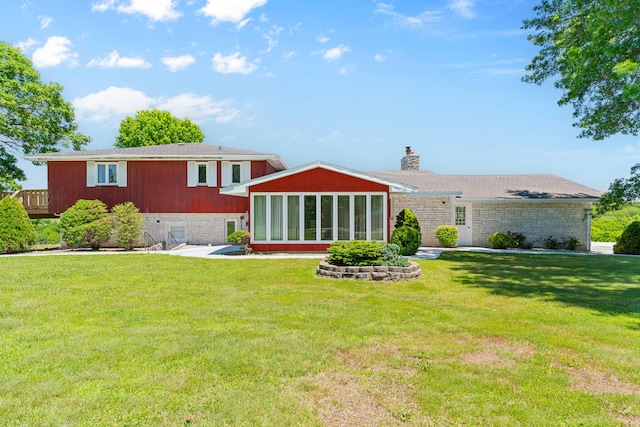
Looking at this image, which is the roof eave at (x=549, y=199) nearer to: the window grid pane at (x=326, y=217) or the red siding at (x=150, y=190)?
the window grid pane at (x=326, y=217)

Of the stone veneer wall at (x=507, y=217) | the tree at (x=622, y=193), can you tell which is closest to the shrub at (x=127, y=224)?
the stone veneer wall at (x=507, y=217)

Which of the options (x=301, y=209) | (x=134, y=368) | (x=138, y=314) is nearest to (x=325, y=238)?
(x=301, y=209)

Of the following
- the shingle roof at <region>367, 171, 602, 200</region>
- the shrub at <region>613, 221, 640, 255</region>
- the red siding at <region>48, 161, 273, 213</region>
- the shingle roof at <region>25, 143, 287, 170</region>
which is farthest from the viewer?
the red siding at <region>48, 161, 273, 213</region>

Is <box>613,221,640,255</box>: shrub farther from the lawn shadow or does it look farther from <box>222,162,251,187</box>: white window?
<box>222,162,251,187</box>: white window

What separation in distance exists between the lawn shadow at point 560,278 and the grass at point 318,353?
0.34 feet

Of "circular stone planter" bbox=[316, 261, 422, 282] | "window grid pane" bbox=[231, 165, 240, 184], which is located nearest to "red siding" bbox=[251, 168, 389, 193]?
"window grid pane" bbox=[231, 165, 240, 184]

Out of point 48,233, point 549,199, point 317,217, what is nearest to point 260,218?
point 317,217

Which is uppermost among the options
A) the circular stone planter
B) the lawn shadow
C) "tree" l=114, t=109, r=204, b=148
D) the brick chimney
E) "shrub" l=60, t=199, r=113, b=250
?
"tree" l=114, t=109, r=204, b=148

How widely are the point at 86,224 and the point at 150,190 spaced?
329 cm

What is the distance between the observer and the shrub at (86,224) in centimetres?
1689

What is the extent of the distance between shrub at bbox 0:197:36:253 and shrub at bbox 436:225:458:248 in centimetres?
1938

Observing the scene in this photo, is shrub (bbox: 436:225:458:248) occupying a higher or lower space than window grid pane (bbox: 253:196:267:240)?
lower

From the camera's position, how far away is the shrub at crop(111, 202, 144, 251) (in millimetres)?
17281

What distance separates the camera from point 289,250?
51.4ft
